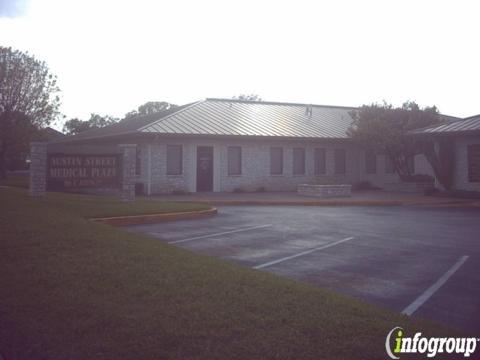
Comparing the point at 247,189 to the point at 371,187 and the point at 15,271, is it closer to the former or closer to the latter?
the point at 371,187

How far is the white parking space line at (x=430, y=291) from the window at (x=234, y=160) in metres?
19.1

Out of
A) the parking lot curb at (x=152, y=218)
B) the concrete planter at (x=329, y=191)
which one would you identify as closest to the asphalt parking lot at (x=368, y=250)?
the parking lot curb at (x=152, y=218)

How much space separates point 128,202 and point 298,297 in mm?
12175

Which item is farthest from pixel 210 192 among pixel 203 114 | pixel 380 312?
pixel 380 312

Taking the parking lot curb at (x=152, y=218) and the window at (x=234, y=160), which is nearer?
the parking lot curb at (x=152, y=218)

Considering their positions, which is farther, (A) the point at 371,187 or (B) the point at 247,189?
(A) the point at 371,187

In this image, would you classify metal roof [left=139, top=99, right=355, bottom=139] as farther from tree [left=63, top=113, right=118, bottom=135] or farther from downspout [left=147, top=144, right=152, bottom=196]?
tree [left=63, top=113, right=118, bottom=135]

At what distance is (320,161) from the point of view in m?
29.7

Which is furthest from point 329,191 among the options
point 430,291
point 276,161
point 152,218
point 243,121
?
point 430,291

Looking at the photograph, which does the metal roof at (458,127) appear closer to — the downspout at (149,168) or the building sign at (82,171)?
the downspout at (149,168)

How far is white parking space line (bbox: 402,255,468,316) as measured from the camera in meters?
5.63

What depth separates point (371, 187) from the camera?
3095cm

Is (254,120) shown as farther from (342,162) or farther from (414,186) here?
(414,186)

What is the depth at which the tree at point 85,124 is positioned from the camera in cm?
A: 7456
